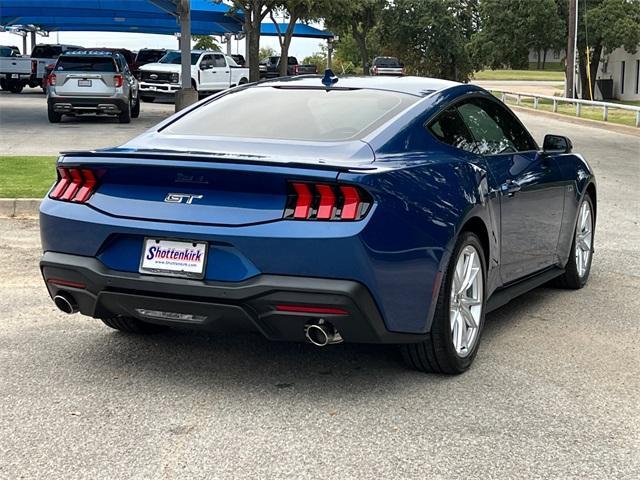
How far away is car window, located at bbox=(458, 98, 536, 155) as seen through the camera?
5465mm

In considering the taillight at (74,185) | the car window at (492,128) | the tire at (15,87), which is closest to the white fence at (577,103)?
the car window at (492,128)

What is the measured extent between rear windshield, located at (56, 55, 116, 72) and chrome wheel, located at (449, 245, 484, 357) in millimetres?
18632

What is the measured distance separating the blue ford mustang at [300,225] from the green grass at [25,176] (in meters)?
5.54

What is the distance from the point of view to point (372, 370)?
16.2 feet

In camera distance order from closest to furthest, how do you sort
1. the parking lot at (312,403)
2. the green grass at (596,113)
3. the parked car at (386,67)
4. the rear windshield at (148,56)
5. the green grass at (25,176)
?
the parking lot at (312,403)
the green grass at (25,176)
the green grass at (596,113)
the rear windshield at (148,56)
the parked car at (386,67)

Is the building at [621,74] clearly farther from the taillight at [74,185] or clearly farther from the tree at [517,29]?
the taillight at [74,185]

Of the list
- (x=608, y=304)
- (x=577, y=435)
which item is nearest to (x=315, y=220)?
(x=577, y=435)

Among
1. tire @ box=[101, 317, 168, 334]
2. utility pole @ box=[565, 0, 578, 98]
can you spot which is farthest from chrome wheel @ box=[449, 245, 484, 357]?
utility pole @ box=[565, 0, 578, 98]

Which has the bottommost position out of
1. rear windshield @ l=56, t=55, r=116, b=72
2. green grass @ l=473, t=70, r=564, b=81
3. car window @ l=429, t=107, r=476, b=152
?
car window @ l=429, t=107, r=476, b=152

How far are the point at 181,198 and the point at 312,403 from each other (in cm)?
118

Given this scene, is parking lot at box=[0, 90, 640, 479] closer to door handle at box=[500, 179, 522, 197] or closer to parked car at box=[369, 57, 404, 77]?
door handle at box=[500, 179, 522, 197]

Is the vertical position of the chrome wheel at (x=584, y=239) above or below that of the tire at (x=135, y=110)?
below

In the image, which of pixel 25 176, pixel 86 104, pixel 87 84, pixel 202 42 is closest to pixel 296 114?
pixel 25 176

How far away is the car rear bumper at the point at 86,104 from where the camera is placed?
22031mm
